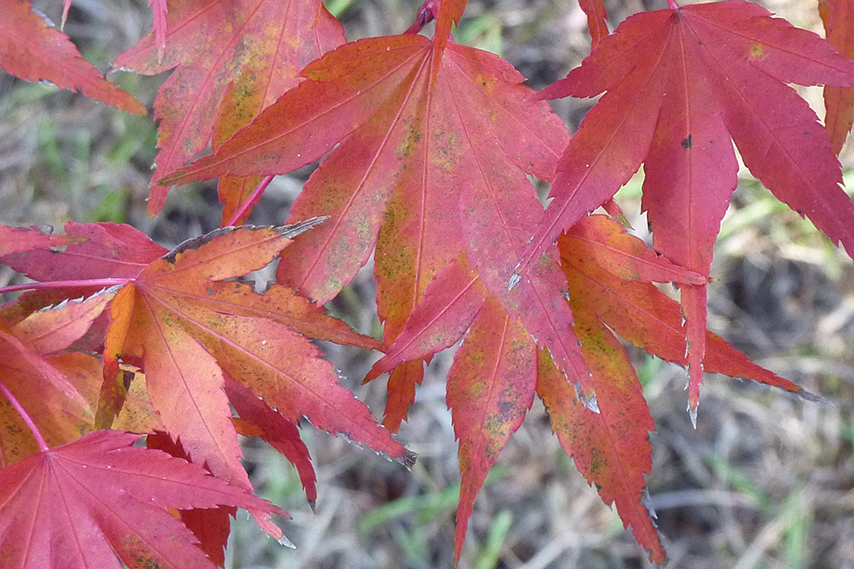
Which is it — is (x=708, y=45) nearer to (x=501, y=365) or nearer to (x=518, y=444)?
(x=501, y=365)

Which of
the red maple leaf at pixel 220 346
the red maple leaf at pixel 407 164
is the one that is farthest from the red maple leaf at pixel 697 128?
the red maple leaf at pixel 220 346

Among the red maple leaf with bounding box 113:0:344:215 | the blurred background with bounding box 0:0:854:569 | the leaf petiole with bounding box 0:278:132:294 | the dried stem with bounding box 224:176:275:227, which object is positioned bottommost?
the blurred background with bounding box 0:0:854:569

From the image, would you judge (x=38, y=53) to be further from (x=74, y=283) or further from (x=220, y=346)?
(x=220, y=346)

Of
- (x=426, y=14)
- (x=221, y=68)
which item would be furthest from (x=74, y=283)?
(x=426, y=14)

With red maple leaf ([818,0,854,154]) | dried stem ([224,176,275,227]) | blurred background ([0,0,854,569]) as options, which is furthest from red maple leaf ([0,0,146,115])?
blurred background ([0,0,854,569])

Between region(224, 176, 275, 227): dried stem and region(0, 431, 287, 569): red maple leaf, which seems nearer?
region(0, 431, 287, 569): red maple leaf

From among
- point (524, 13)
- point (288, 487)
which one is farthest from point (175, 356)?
point (524, 13)

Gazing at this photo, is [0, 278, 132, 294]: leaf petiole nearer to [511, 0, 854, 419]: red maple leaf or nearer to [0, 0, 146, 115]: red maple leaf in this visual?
[0, 0, 146, 115]: red maple leaf
